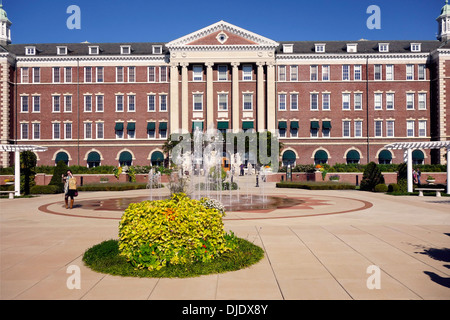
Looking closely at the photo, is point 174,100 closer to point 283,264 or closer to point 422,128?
point 422,128

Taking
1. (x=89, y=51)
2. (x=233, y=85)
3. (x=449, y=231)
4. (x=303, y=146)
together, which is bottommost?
(x=449, y=231)

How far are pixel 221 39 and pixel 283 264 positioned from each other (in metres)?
54.9

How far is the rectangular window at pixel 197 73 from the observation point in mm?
→ 59875

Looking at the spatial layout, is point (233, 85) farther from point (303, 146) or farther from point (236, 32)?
point (303, 146)

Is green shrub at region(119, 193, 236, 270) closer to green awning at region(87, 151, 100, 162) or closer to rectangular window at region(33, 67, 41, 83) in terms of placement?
green awning at region(87, 151, 100, 162)

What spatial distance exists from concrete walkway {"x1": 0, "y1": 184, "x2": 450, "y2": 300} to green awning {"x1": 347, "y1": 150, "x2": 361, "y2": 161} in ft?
151

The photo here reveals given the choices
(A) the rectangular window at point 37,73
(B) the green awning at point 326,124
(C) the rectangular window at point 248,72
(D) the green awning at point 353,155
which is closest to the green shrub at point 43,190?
(A) the rectangular window at point 37,73

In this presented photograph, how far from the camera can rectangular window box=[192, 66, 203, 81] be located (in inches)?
2357

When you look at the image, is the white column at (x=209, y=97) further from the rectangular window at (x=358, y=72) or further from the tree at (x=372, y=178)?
the tree at (x=372, y=178)

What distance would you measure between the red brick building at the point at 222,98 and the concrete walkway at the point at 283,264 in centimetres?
4597

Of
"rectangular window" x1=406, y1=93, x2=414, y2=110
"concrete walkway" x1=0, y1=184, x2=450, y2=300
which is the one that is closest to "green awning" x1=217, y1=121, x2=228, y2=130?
"rectangular window" x1=406, y1=93, x2=414, y2=110
